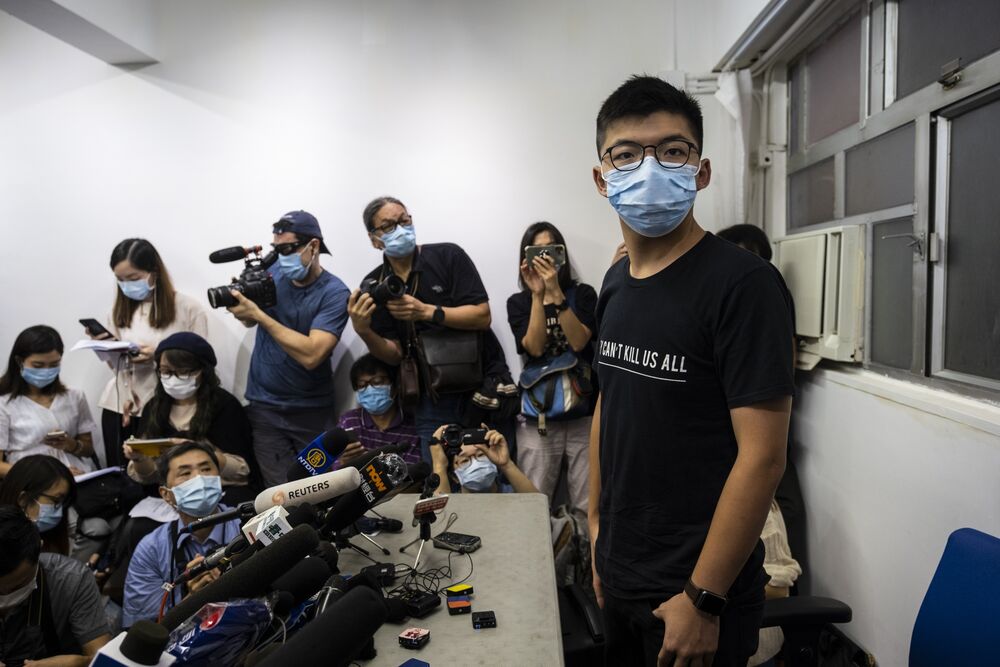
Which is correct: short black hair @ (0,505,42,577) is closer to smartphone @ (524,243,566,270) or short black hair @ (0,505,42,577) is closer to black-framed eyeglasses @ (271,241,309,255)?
A: black-framed eyeglasses @ (271,241,309,255)

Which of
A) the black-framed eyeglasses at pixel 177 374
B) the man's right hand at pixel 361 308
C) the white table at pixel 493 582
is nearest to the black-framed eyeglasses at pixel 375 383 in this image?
the man's right hand at pixel 361 308

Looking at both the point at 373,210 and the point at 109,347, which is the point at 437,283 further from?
the point at 109,347

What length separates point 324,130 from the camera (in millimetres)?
3104

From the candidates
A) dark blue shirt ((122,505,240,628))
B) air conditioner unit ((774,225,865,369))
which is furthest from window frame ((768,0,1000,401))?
dark blue shirt ((122,505,240,628))

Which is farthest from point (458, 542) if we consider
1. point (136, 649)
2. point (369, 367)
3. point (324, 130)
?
point (324, 130)

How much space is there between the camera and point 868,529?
5.87 ft

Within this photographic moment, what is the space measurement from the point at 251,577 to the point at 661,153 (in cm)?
92

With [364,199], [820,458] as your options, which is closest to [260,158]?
[364,199]

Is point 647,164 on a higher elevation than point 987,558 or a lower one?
higher

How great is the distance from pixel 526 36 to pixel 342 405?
2.09 meters

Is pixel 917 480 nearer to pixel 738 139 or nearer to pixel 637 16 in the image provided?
pixel 738 139

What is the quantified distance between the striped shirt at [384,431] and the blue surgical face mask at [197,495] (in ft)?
2.46

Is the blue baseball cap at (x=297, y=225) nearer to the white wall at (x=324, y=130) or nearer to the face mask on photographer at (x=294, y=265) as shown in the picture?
the face mask on photographer at (x=294, y=265)

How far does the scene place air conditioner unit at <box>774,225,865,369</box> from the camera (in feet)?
6.48
